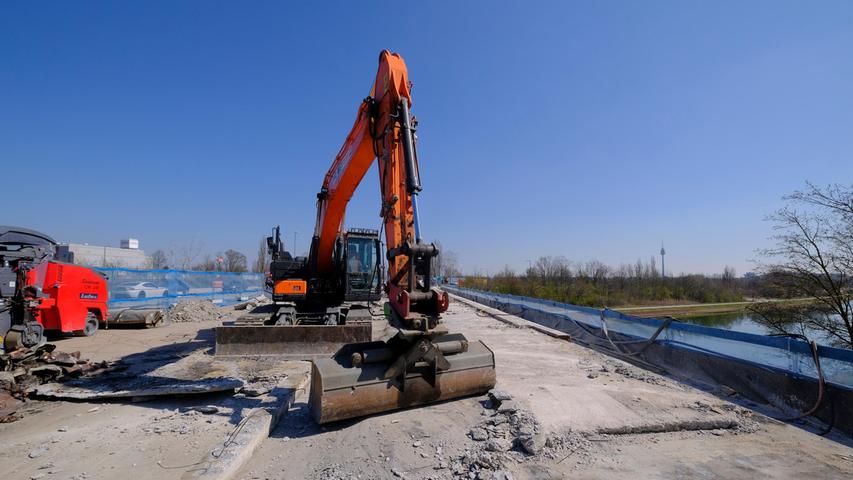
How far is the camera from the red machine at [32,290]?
7.41m

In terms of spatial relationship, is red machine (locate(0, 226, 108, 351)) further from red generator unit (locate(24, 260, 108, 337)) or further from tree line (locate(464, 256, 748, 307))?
tree line (locate(464, 256, 748, 307))

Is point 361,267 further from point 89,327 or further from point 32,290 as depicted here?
point 89,327

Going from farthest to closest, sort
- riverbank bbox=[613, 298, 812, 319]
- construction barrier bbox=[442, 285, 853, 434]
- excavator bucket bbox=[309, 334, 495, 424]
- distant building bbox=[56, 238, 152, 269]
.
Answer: distant building bbox=[56, 238, 152, 269] → riverbank bbox=[613, 298, 812, 319] → construction barrier bbox=[442, 285, 853, 434] → excavator bucket bbox=[309, 334, 495, 424]

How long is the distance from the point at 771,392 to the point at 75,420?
9.34m

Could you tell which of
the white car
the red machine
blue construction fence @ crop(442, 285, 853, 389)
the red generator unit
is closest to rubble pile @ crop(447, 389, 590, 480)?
blue construction fence @ crop(442, 285, 853, 389)

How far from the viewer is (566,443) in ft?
13.5

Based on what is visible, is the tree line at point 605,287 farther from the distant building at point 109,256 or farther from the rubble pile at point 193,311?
the distant building at point 109,256

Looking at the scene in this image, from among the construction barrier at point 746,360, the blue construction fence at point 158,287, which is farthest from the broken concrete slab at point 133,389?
the blue construction fence at point 158,287

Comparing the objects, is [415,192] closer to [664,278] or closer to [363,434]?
[363,434]

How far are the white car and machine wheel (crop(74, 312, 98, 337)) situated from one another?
395cm

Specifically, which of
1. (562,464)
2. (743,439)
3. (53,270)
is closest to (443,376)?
(562,464)

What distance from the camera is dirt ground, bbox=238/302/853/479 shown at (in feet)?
11.9

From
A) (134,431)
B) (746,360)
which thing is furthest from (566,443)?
(134,431)

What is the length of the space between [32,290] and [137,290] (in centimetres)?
944
